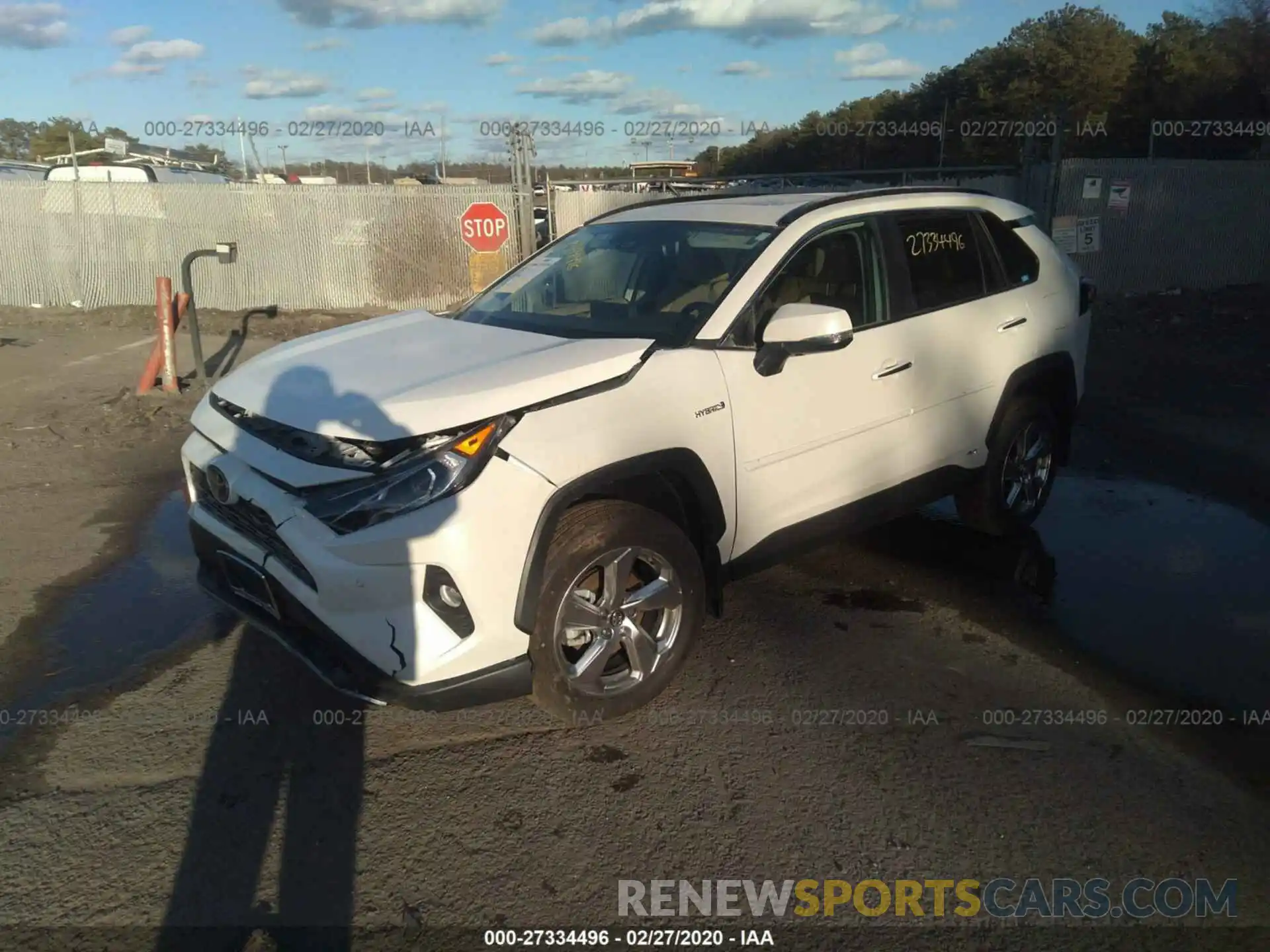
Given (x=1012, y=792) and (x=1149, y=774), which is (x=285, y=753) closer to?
(x=1012, y=792)

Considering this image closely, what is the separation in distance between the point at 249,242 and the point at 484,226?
3.74 metres

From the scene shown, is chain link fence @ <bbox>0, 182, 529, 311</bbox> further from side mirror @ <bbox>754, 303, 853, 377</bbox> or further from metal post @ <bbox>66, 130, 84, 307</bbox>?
side mirror @ <bbox>754, 303, 853, 377</bbox>

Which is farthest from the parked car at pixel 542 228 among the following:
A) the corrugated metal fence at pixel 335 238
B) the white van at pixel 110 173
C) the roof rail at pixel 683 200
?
the roof rail at pixel 683 200

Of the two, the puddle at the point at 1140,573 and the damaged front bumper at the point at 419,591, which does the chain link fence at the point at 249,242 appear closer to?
the puddle at the point at 1140,573

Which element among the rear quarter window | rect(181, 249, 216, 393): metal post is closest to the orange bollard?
rect(181, 249, 216, 393): metal post

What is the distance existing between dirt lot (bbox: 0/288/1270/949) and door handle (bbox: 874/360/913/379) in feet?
3.68

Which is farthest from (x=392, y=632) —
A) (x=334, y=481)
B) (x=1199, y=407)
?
(x=1199, y=407)

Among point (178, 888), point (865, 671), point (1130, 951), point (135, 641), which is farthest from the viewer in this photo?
point (135, 641)

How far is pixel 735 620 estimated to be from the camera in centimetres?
453

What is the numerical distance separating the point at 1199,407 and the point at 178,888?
Result: 28.1ft

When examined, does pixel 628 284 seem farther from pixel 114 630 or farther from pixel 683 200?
pixel 114 630

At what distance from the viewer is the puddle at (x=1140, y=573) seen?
4105 millimetres

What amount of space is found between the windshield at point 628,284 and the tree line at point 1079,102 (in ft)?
59.4

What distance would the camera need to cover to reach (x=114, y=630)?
14.6ft
